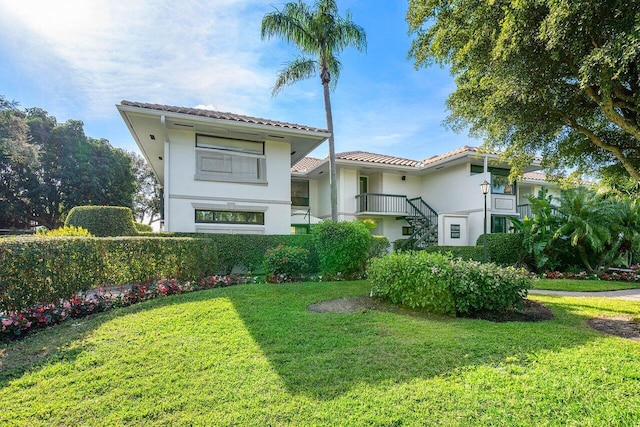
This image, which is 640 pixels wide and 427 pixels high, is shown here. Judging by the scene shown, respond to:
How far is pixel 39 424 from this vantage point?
2611 millimetres

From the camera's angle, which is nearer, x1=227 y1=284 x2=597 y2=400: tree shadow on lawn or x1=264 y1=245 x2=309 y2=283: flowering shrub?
x1=227 y1=284 x2=597 y2=400: tree shadow on lawn

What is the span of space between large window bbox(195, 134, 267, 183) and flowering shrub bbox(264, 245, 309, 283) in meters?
4.65

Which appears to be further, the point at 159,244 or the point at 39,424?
the point at 159,244

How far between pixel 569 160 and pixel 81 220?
15.1 meters

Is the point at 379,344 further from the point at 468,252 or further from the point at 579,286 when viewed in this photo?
the point at 468,252

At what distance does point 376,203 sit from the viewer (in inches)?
726

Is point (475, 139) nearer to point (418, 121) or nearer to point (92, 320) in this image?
point (418, 121)

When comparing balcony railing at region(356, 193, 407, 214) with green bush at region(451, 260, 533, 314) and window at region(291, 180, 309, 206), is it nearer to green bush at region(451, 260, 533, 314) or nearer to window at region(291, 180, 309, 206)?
window at region(291, 180, 309, 206)

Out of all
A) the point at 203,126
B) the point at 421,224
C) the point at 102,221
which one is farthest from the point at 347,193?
the point at 102,221

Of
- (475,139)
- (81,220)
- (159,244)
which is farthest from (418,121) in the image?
(81,220)

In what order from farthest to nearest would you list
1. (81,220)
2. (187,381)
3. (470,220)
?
(470,220) < (81,220) < (187,381)

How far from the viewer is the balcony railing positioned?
18.4 m

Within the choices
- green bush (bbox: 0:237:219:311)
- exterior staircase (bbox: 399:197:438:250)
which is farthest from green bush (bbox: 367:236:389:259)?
green bush (bbox: 0:237:219:311)

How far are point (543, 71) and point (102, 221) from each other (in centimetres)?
1358
